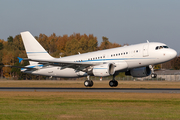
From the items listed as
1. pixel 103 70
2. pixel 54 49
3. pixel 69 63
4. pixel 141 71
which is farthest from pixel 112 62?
pixel 54 49

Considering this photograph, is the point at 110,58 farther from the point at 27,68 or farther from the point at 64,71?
the point at 27,68

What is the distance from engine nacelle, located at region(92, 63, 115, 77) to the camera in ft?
129

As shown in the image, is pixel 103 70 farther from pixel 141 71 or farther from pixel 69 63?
pixel 141 71

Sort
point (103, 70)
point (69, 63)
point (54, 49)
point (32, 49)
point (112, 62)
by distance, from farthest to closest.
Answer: point (54, 49)
point (32, 49)
point (69, 63)
point (112, 62)
point (103, 70)

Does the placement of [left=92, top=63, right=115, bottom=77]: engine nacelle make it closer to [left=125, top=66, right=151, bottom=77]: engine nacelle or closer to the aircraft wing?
the aircraft wing

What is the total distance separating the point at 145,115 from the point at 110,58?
24497mm

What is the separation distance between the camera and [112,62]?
40.8 meters

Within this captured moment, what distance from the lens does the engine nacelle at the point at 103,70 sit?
39469 mm

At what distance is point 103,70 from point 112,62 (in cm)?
204

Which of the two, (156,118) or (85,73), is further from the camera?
(85,73)

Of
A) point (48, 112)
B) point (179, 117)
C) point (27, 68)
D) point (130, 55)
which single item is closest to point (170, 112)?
point (179, 117)

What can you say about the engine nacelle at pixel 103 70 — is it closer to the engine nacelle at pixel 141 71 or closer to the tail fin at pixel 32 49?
the engine nacelle at pixel 141 71

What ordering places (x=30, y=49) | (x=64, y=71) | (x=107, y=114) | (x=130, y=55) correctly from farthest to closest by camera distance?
(x=30, y=49) < (x=64, y=71) < (x=130, y=55) < (x=107, y=114)

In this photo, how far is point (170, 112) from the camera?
1797 centimetres
